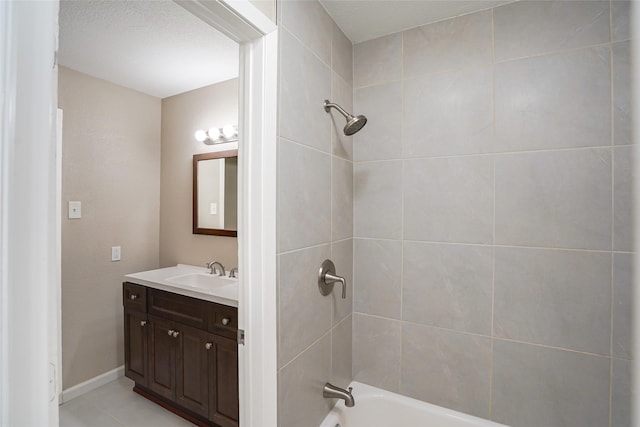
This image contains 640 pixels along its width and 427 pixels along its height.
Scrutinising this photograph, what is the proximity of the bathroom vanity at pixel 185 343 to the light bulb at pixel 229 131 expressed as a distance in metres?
1.11

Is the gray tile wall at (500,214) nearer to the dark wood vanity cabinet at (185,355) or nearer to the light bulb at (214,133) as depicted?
the dark wood vanity cabinet at (185,355)

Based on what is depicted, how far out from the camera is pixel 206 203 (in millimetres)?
2539

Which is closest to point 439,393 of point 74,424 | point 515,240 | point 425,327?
point 425,327

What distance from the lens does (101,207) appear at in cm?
241

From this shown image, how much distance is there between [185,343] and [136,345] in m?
0.59

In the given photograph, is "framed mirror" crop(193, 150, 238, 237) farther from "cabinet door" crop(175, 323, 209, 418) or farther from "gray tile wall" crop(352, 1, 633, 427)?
"gray tile wall" crop(352, 1, 633, 427)

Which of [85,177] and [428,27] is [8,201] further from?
[85,177]

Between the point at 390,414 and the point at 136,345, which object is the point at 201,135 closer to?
the point at 136,345

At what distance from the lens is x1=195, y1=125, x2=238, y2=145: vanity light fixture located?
2330 millimetres

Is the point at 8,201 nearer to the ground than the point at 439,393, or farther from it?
farther from it

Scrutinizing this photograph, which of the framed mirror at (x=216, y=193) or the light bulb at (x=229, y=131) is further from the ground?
the light bulb at (x=229, y=131)

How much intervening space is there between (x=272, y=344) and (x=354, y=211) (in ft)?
2.85

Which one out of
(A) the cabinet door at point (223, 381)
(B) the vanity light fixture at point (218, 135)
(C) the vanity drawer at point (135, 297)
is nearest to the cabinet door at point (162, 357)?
(C) the vanity drawer at point (135, 297)

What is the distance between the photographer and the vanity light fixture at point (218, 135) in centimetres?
233
